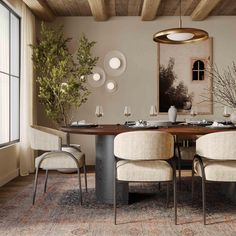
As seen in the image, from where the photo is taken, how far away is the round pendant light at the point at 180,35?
4180mm

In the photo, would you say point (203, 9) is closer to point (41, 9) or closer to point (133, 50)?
point (133, 50)

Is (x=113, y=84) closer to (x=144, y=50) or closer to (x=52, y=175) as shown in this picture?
(x=144, y=50)

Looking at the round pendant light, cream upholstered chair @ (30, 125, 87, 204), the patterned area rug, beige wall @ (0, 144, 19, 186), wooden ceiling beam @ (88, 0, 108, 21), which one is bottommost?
the patterned area rug

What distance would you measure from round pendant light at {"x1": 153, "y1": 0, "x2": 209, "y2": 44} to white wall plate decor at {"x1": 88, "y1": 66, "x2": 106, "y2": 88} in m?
2.35

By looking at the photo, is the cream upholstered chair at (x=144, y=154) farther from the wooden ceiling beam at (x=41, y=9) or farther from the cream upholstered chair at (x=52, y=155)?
the wooden ceiling beam at (x=41, y=9)

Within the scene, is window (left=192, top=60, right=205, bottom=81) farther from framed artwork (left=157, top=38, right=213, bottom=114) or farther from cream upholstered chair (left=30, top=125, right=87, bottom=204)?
cream upholstered chair (left=30, top=125, right=87, bottom=204)

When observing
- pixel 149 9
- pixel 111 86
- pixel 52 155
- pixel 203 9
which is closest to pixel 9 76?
pixel 111 86

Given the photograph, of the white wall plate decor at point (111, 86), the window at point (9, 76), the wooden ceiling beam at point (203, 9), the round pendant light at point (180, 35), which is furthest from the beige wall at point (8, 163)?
the wooden ceiling beam at point (203, 9)

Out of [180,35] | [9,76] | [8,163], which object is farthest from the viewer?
[9,76]

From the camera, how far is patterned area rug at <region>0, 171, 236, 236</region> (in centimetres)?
314

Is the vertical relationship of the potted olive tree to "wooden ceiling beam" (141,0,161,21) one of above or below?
below

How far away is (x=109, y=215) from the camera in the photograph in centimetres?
359

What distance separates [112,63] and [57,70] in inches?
50.8

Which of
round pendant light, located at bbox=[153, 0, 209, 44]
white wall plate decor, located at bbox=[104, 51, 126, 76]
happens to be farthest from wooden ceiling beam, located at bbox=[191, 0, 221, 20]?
white wall plate decor, located at bbox=[104, 51, 126, 76]
